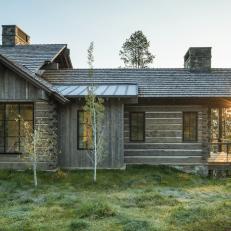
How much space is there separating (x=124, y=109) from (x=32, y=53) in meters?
6.38

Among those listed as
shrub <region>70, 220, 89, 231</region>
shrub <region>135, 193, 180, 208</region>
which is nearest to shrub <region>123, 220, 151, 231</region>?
shrub <region>70, 220, 89, 231</region>

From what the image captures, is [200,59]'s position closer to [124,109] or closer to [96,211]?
[124,109]

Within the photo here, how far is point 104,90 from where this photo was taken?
18.4 m

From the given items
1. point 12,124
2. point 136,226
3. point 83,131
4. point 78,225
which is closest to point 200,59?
point 83,131

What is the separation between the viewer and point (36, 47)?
23.9m

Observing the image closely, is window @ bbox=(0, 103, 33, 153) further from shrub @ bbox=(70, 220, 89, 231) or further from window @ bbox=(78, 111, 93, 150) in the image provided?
shrub @ bbox=(70, 220, 89, 231)

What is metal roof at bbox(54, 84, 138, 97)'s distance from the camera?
1745 cm

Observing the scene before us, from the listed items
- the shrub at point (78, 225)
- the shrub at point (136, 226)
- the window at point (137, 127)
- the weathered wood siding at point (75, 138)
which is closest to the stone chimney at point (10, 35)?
the weathered wood siding at point (75, 138)

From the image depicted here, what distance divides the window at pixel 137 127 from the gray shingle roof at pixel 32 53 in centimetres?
511

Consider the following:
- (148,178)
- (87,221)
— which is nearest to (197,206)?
(87,221)

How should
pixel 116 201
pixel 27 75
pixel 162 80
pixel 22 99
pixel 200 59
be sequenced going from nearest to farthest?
pixel 116 201
pixel 27 75
pixel 22 99
pixel 162 80
pixel 200 59

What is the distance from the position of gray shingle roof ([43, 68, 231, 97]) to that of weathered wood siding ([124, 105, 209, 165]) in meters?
0.73

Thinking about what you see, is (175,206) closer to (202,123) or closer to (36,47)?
(202,123)

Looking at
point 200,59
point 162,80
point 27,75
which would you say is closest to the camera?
point 27,75
